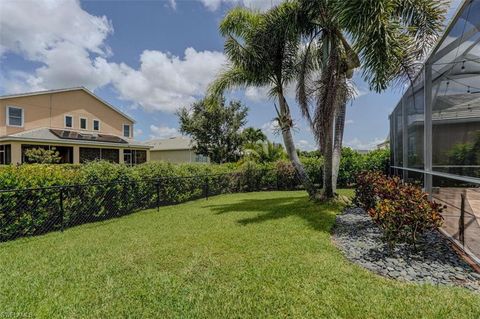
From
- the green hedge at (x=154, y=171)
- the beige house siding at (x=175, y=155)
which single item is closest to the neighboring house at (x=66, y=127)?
the beige house siding at (x=175, y=155)

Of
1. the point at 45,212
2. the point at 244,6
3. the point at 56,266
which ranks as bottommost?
the point at 56,266

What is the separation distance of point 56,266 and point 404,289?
5.04m

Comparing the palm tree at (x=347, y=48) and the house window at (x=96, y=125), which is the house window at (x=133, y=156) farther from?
the palm tree at (x=347, y=48)

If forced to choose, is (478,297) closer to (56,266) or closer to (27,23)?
(56,266)

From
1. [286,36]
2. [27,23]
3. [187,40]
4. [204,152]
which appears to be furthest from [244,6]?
[204,152]

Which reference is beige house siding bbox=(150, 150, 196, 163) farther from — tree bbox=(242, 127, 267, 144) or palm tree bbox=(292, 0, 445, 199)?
palm tree bbox=(292, 0, 445, 199)

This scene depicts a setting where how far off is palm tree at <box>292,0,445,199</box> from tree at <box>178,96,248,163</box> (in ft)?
51.0

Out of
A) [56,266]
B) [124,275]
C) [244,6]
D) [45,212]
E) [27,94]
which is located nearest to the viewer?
[124,275]

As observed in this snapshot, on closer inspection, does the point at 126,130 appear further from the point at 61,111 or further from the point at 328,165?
the point at 328,165

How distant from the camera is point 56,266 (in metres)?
4.40

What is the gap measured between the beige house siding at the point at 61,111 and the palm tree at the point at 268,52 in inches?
744

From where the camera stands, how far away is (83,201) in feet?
24.8

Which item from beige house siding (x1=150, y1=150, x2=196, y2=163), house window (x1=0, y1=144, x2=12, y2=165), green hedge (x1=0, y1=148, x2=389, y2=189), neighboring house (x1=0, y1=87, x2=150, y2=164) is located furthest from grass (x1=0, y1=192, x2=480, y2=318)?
beige house siding (x1=150, y1=150, x2=196, y2=163)

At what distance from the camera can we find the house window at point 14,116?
65.7 feet
